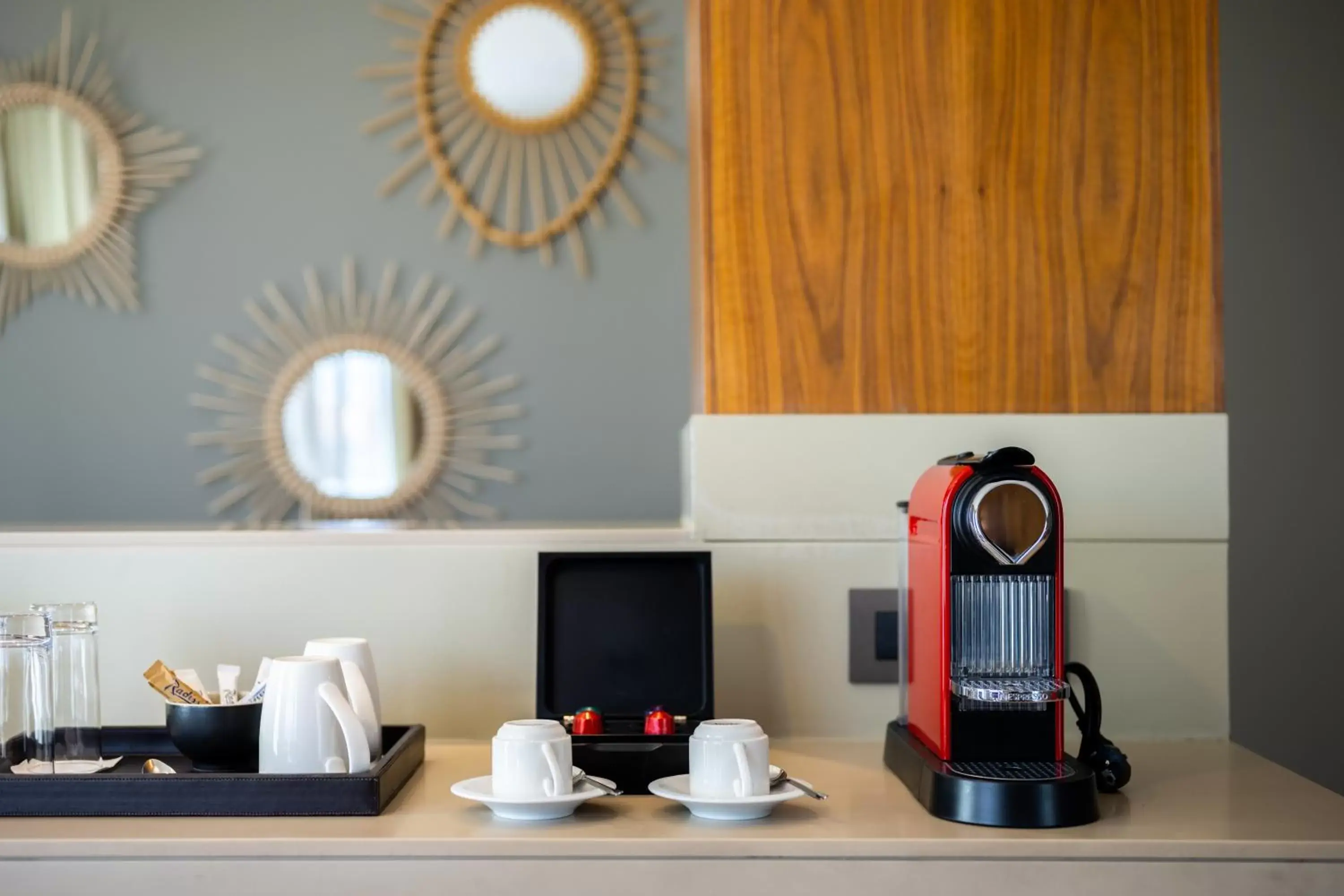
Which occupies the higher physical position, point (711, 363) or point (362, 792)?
point (711, 363)

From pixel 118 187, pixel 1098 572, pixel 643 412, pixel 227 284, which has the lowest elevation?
pixel 1098 572

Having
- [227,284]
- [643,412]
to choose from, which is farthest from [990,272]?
[227,284]

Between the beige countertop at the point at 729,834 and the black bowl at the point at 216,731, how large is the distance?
0.13m

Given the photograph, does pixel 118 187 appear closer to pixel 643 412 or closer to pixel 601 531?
pixel 643 412

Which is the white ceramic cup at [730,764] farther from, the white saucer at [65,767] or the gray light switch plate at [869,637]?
the white saucer at [65,767]

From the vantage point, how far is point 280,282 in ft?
9.33

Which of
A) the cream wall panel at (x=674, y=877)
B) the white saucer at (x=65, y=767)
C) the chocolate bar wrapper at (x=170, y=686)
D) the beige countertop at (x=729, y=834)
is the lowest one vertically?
the cream wall panel at (x=674, y=877)

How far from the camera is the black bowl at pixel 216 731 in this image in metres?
1.23

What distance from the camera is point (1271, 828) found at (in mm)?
1075

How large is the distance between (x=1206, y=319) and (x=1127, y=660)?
0.44m

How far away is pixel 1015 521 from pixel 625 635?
1.60 feet

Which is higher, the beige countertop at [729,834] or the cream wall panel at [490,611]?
the cream wall panel at [490,611]

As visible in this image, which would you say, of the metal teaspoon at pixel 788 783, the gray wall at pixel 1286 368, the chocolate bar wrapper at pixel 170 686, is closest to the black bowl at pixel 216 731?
the chocolate bar wrapper at pixel 170 686

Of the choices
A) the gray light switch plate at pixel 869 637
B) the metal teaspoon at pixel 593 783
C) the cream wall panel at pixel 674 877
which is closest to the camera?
the cream wall panel at pixel 674 877
